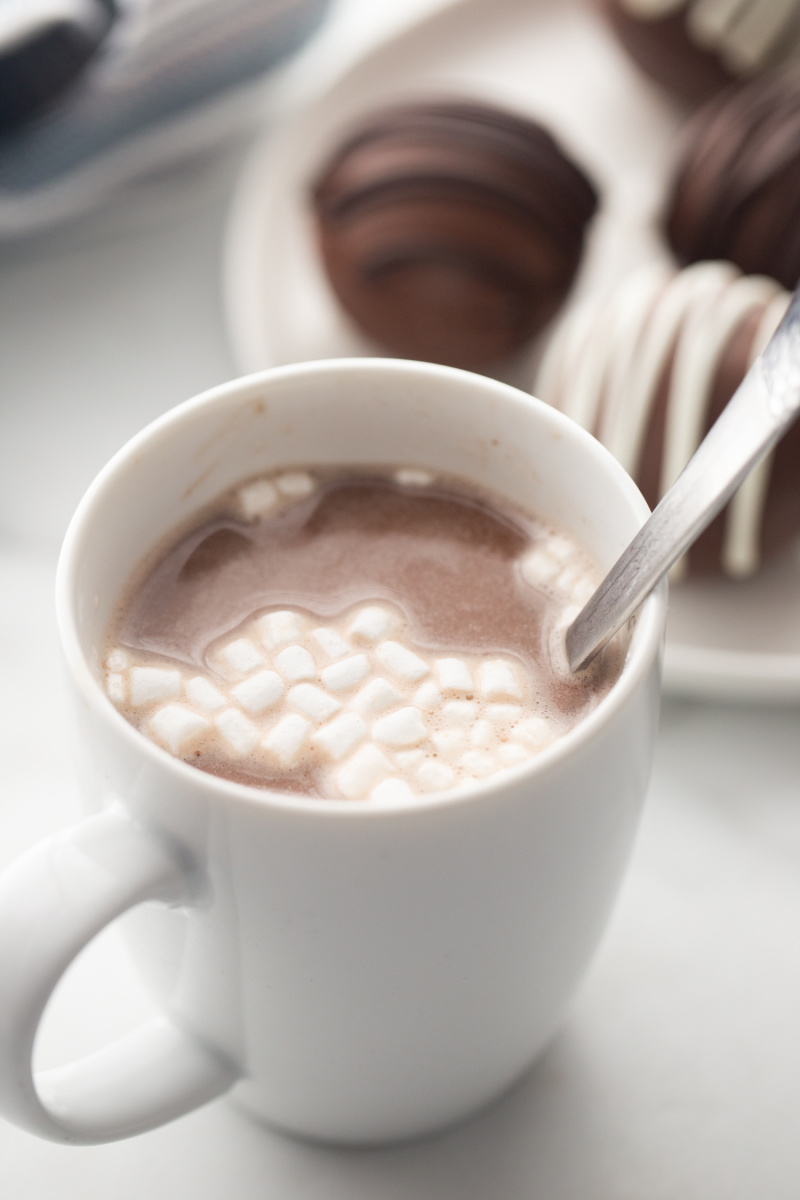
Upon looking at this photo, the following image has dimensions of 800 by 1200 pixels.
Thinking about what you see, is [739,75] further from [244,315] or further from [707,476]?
[707,476]

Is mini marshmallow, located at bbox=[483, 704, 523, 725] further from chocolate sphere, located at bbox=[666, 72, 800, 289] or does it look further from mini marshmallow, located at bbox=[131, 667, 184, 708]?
chocolate sphere, located at bbox=[666, 72, 800, 289]

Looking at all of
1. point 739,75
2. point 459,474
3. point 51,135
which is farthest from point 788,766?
point 51,135

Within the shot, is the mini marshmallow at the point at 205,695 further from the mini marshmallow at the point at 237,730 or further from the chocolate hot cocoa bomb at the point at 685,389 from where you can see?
the chocolate hot cocoa bomb at the point at 685,389

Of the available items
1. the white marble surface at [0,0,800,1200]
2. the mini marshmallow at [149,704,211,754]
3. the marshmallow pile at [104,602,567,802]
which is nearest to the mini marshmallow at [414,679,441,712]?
the marshmallow pile at [104,602,567,802]

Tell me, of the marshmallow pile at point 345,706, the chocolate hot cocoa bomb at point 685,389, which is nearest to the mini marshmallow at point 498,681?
the marshmallow pile at point 345,706

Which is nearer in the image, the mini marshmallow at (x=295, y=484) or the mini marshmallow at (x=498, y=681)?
the mini marshmallow at (x=498, y=681)

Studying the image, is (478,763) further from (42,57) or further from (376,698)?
(42,57)
